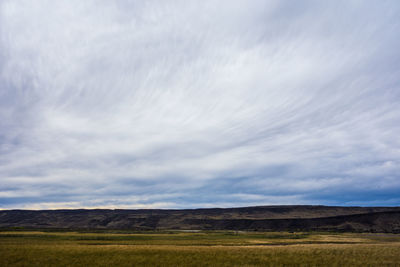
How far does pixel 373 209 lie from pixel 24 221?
20119 centimetres

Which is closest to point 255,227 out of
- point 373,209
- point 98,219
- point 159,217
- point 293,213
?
point 293,213

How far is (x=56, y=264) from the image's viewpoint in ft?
92.0

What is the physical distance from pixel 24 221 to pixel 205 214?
10873 cm

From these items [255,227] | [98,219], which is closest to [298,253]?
[255,227]

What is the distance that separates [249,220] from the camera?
488 ft

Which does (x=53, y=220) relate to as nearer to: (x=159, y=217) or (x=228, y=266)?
(x=159, y=217)

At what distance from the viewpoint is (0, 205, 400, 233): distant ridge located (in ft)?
401

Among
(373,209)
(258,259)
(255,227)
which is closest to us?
(258,259)

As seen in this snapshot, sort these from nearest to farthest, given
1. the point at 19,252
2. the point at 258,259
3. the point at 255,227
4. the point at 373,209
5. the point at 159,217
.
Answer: the point at 258,259 < the point at 19,252 < the point at 255,227 < the point at 373,209 < the point at 159,217

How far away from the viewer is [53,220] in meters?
181

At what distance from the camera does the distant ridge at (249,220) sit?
401ft

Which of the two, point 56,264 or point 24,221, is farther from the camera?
point 24,221

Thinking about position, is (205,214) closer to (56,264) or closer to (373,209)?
(373,209)

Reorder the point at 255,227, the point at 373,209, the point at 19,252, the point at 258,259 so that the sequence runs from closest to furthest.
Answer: the point at 258,259 < the point at 19,252 < the point at 255,227 < the point at 373,209
